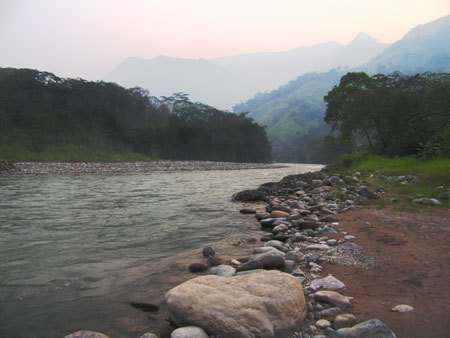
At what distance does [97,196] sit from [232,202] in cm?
570

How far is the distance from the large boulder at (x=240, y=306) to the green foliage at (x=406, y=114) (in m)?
16.9

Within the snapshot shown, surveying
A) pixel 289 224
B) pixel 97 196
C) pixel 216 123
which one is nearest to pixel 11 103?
pixel 216 123

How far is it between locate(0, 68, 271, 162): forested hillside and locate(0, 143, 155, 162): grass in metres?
0.19

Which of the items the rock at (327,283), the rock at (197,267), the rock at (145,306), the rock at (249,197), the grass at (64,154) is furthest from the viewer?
the grass at (64,154)

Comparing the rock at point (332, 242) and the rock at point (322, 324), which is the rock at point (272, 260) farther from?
the rock at point (322, 324)

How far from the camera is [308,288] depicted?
16.2 feet

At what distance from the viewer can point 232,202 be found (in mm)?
14375

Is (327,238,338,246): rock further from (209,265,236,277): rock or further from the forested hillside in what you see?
the forested hillside

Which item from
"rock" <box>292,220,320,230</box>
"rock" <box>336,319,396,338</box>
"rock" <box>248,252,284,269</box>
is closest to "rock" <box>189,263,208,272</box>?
"rock" <box>248,252,284,269</box>

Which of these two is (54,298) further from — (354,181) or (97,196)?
(354,181)

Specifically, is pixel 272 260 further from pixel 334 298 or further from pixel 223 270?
pixel 334 298

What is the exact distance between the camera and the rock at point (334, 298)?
4402 mm

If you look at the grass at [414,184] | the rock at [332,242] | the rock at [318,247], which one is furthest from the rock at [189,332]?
the grass at [414,184]

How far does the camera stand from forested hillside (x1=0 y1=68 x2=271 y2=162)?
178 feet
